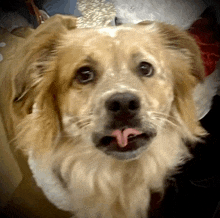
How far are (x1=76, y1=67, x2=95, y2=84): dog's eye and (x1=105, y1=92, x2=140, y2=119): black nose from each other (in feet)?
0.18

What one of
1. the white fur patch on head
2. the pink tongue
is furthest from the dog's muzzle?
the white fur patch on head

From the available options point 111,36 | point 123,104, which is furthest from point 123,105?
point 111,36

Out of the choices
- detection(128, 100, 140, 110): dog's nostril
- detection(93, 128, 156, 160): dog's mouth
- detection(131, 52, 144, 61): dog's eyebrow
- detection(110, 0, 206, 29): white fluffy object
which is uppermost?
detection(110, 0, 206, 29): white fluffy object

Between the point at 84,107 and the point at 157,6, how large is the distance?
225mm

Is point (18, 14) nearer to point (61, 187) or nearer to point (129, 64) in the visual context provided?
point (129, 64)

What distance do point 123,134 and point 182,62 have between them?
0.17 metres

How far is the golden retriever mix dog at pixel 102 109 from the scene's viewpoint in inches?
15.8

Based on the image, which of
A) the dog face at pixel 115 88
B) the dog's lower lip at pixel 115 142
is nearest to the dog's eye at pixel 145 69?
the dog face at pixel 115 88

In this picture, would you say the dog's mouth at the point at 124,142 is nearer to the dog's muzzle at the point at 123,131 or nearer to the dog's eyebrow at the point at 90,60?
the dog's muzzle at the point at 123,131

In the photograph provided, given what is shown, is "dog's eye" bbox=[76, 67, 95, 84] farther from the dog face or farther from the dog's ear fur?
the dog's ear fur

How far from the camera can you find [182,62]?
0.45 meters

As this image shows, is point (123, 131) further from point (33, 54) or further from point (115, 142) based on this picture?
point (33, 54)

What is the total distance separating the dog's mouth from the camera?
412 millimetres

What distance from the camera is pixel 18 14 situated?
46 cm
